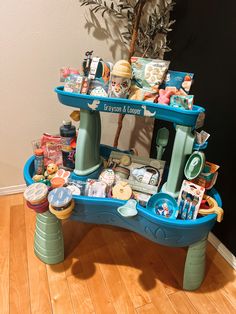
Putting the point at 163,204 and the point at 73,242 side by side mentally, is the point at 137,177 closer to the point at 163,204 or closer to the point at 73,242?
the point at 163,204

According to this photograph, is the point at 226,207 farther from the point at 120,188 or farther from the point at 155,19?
the point at 155,19

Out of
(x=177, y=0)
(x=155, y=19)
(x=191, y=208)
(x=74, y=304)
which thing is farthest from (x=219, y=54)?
(x=74, y=304)

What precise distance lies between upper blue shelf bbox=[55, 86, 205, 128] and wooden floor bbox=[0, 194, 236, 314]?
699 millimetres

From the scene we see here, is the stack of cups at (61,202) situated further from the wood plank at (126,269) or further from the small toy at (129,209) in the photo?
the wood plank at (126,269)

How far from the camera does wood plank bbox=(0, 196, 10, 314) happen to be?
0.95 m

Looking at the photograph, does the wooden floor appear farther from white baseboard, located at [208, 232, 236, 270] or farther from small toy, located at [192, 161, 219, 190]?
small toy, located at [192, 161, 219, 190]

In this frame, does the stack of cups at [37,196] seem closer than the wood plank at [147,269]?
Yes

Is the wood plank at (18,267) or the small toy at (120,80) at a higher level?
the small toy at (120,80)

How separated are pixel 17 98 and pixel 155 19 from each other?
85 centimetres

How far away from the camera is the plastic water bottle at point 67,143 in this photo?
1.07 meters

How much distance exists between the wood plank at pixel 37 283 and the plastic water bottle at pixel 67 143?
468mm

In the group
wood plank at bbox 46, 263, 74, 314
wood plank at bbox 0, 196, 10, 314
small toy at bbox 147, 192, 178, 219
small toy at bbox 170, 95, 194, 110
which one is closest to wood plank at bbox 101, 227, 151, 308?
wood plank at bbox 46, 263, 74, 314

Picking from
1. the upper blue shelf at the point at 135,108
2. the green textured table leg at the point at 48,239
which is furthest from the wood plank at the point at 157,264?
the upper blue shelf at the point at 135,108

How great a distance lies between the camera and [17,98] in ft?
4.42
